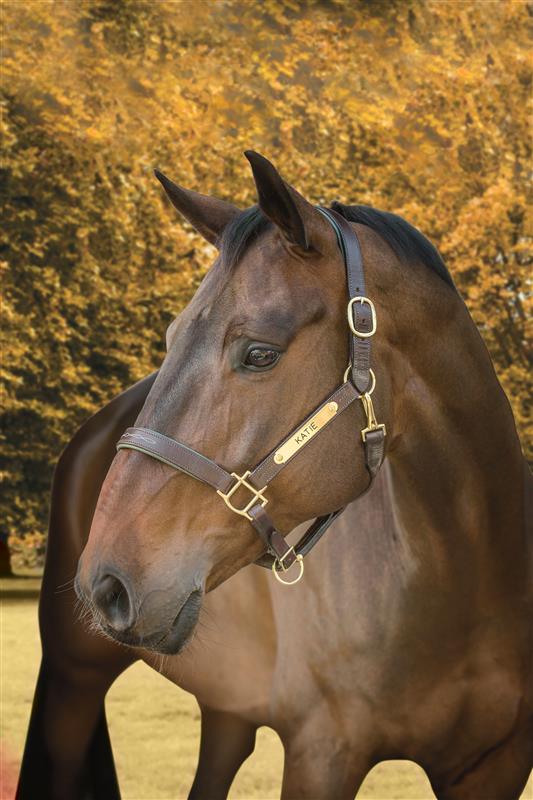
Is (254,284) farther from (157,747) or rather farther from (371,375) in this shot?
(157,747)

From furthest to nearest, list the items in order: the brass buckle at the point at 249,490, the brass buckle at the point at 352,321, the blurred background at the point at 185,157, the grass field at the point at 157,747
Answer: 1. the blurred background at the point at 185,157
2. the grass field at the point at 157,747
3. the brass buckle at the point at 352,321
4. the brass buckle at the point at 249,490

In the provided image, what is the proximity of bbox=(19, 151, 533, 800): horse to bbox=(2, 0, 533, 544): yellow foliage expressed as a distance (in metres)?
11.4

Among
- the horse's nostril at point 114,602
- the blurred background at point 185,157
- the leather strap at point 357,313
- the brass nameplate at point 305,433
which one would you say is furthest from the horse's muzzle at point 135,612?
the blurred background at point 185,157

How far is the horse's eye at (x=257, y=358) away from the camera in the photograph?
2211 millimetres

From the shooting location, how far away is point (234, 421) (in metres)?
2.20

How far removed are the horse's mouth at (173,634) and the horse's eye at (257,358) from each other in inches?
20.2

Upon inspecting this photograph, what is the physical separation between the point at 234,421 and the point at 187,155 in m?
14.0

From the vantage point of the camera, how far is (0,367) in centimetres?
1445

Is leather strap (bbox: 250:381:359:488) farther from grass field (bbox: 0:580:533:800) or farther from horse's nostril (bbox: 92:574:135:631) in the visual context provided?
grass field (bbox: 0:580:533:800)

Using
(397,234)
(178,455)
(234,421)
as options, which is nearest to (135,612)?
(178,455)

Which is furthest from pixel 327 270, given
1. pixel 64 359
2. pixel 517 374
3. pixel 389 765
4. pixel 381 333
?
pixel 64 359

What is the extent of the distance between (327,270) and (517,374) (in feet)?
39.3

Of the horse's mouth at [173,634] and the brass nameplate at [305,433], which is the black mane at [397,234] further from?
the horse's mouth at [173,634]

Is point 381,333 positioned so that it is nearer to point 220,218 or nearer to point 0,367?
point 220,218
